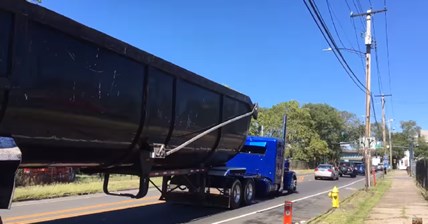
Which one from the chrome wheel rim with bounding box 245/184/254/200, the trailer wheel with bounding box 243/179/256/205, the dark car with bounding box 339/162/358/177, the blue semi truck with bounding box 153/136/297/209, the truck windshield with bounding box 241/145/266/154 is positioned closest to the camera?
the blue semi truck with bounding box 153/136/297/209

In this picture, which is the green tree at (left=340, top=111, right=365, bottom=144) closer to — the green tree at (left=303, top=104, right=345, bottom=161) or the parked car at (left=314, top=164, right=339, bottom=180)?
the green tree at (left=303, top=104, right=345, bottom=161)

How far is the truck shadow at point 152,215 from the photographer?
12164mm

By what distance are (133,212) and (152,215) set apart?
76 centimetres

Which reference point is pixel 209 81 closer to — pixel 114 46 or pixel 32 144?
pixel 114 46

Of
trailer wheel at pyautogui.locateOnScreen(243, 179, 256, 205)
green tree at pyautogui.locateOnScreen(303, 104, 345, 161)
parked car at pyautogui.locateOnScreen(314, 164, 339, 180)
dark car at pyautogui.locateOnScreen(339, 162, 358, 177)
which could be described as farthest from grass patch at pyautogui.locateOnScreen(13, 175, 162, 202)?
green tree at pyautogui.locateOnScreen(303, 104, 345, 161)

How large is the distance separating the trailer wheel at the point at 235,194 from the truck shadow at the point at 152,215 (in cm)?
38

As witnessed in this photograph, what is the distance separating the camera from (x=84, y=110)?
782 centimetres

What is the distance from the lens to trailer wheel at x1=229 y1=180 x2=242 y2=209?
1520cm

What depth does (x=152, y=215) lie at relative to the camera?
A: 533 inches

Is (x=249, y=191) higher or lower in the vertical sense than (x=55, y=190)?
higher

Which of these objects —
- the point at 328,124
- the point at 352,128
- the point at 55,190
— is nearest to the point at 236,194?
the point at 55,190

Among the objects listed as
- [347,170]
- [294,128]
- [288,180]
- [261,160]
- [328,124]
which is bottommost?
[288,180]

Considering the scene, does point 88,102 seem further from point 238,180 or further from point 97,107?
point 238,180

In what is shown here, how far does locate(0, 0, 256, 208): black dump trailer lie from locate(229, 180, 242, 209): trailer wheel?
2.95 meters
